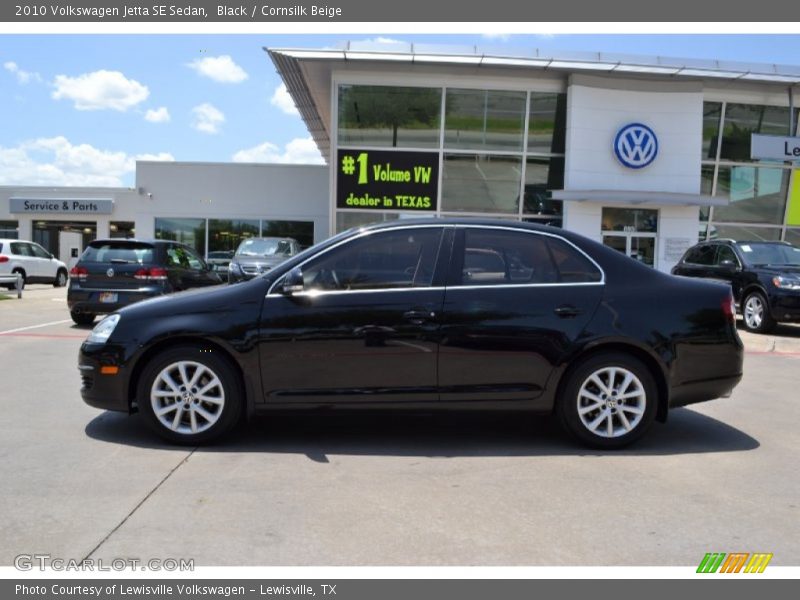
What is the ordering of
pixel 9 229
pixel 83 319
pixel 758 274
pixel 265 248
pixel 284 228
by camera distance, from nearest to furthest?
pixel 83 319 → pixel 758 274 → pixel 265 248 → pixel 284 228 → pixel 9 229

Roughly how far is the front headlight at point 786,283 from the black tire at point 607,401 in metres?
8.68

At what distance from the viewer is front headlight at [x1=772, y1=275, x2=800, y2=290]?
12.1 m

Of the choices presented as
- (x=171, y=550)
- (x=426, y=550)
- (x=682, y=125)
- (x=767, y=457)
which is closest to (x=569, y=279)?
(x=767, y=457)

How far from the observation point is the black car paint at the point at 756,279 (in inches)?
478

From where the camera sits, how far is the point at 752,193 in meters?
24.1

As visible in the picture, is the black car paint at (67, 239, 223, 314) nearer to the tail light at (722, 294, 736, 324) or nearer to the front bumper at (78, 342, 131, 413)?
the front bumper at (78, 342, 131, 413)

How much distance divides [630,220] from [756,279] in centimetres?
1040

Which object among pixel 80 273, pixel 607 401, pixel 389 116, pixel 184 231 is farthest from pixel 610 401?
pixel 184 231

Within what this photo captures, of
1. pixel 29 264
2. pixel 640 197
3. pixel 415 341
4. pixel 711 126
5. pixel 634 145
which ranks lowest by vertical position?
pixel 29 264

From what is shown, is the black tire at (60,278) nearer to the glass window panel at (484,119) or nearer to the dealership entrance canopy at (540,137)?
the dealership entrance canopy at (540,137)

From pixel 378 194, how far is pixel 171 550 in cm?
1899

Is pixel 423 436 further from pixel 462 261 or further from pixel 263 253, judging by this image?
pixel 263 253
